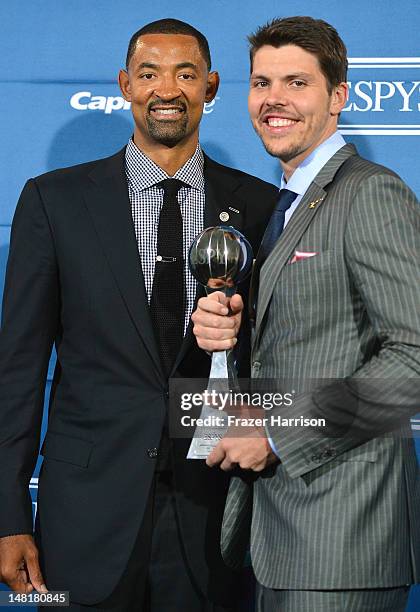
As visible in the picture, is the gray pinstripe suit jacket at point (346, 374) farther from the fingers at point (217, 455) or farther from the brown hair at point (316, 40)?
the brown hair at point (316, 40)

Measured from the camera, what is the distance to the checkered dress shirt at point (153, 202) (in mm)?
2123

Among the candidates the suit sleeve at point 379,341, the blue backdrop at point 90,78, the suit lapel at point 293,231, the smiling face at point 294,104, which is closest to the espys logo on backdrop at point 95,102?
the blue backdrop at point 90,78

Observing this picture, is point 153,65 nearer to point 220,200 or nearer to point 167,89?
point 167,89

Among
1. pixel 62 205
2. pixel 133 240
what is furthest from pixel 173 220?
pixel 62 205

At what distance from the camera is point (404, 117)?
8.68ft

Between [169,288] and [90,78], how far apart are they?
0.98 meters

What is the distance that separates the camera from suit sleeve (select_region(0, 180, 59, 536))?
2.07 meters

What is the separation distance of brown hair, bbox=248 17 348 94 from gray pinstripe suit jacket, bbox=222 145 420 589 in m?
0.26

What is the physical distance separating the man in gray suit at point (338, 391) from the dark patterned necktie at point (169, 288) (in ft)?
0.93

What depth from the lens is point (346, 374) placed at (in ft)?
5.54

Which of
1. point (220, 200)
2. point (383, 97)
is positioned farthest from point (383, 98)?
point (220, 200)

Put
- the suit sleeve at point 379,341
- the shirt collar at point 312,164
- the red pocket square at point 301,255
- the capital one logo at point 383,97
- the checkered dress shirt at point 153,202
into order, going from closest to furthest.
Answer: the suit sleeve at point 379,341 → the red pocket square at point 301,255 → the shirt collar at point 312,164 → the checkered dress shirt at point 153,202 → the capital one logo at point 383,97

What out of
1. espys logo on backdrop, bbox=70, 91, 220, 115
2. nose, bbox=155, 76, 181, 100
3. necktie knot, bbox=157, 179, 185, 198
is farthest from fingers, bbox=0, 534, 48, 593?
espys logo on backdrop, bbox=70, 91, 220, 115

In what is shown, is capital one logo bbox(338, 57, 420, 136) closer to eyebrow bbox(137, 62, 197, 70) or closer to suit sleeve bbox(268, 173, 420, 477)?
eyebrow bbox(137, 62, 197, 70)
